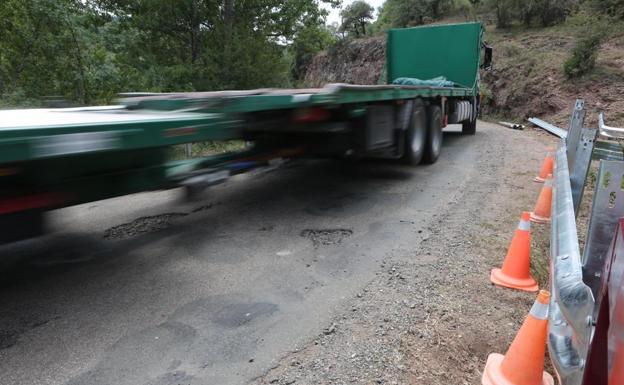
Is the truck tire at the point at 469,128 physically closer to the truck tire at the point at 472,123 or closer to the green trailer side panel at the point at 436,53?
the truck tire at the point at 472,123

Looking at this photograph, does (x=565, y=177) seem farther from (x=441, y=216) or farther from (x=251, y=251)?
(x=251, y=251)

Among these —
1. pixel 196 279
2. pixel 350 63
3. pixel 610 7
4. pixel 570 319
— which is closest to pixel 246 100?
pixel 196 279

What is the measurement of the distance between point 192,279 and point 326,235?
1.55 metres

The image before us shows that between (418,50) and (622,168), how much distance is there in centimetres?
1065

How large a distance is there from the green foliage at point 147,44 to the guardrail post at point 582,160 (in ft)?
35.3

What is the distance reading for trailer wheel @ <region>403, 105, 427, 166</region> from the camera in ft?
23.6

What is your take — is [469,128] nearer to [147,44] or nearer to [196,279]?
[196,279]

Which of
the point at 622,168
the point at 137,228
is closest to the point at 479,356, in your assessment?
the point at 622,168

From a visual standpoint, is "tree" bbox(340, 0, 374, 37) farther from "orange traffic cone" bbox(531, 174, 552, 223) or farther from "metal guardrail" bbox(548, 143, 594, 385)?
"metal guardrail" bbox(548, 143, 594, 385)

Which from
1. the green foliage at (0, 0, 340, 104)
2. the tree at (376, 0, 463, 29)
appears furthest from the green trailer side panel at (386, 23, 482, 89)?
the tree at (376, 0, 463, 29)

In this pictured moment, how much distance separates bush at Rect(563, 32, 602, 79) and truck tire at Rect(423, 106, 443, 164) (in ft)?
32.7

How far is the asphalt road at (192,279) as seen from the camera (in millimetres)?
2623

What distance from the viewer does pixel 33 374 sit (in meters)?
2.49

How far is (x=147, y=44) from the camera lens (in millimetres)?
16359
